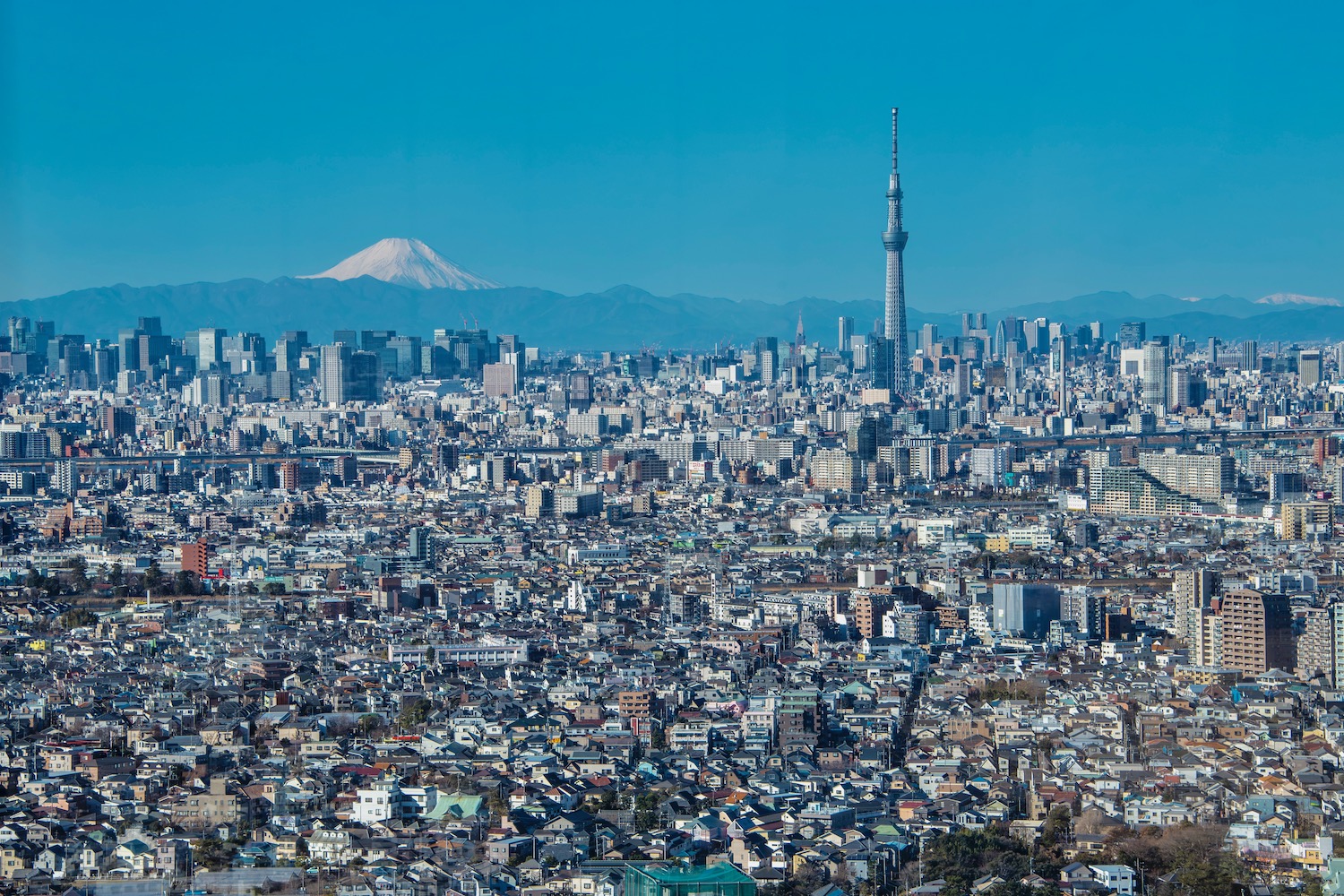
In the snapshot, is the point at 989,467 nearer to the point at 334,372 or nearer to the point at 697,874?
the point at 334,372

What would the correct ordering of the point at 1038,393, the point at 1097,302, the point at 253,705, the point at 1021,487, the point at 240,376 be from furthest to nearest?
the point at 1097,302
the point at 240,376
the point at 1038,393
the point at 1021,487
the point at 253,705

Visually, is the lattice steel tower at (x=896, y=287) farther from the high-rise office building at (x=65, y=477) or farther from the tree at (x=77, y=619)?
Result: the tree at (x=77, y=619)

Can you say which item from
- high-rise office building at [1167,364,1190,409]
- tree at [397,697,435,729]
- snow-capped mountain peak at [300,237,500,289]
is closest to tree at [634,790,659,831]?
tree at [397,697,435,729]

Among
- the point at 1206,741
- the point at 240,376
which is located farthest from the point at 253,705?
the point at 240,376

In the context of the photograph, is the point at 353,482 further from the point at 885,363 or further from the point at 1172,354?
the point at 1172,354

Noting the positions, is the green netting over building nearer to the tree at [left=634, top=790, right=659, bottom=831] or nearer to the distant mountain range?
the tree at [left=634, top=790, right=659, bottom=831]

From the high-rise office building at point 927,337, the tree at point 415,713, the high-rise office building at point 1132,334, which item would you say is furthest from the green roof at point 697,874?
the high-rise office building at point 927,337
